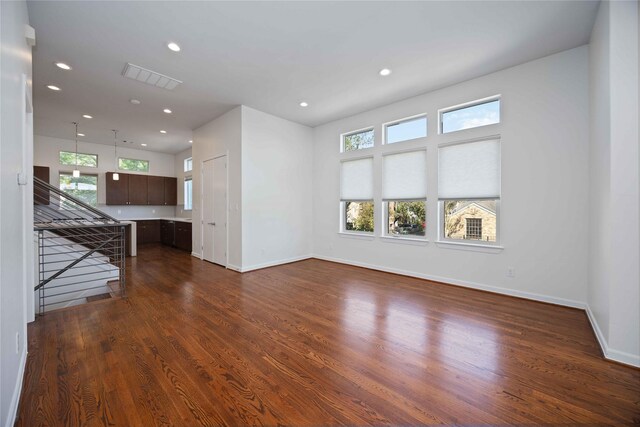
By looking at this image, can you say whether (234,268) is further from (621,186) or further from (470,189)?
(621,186)

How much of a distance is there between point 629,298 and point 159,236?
10204mm

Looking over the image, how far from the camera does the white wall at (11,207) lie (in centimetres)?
139

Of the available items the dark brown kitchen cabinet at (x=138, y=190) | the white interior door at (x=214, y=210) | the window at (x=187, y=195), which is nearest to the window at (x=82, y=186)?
the dark brown kitchen cabinet at (x=138, y=190)

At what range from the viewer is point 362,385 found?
1.84 m

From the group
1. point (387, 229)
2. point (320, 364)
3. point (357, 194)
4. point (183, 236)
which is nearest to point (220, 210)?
point (183, 236)

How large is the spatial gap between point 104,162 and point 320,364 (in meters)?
9.16

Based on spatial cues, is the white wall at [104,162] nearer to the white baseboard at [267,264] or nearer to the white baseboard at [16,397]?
the white baseboard at [267,264]

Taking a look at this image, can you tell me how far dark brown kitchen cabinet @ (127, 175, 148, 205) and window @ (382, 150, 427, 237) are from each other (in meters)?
7.65

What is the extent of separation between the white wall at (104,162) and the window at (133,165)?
0.38 ft

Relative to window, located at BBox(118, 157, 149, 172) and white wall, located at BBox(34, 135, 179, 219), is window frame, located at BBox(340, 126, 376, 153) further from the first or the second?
window, located at BBox(118, 157, 149, 172)

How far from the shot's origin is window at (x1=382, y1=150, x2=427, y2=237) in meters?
4.53

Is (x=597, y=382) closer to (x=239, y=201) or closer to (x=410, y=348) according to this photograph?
(x=410, y=348)

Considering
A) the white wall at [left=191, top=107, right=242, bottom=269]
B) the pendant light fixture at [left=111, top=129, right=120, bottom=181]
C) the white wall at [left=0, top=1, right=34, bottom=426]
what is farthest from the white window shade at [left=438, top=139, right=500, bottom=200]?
the pendant light fixture at [left=111, top=129, right=120, bottom=181]

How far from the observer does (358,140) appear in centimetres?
554
